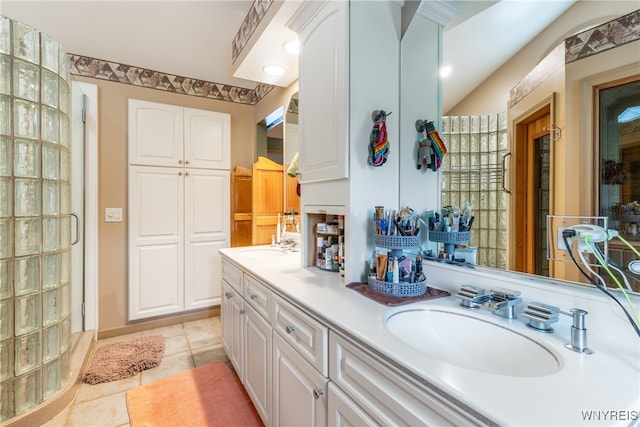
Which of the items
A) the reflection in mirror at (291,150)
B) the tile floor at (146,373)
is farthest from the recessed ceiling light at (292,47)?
the tile floor at (146,373)

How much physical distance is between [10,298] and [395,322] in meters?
1.85

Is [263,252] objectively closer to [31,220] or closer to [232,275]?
[232,275]

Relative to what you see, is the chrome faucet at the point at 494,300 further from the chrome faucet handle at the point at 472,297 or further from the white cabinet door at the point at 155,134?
the white cabinet door at the point at 155,134

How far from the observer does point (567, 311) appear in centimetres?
83

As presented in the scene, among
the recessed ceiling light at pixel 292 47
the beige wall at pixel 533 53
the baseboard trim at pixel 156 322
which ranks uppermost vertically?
the recessed ceiling light at pixel 292 47

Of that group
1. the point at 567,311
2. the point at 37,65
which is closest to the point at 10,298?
the point at 37,65

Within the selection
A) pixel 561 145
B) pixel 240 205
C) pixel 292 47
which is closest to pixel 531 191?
pixel 561 145

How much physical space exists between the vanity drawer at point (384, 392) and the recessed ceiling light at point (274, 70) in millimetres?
1932

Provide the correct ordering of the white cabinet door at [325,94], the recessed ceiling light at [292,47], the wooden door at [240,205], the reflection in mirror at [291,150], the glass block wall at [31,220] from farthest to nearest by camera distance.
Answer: the wooden door at [240,205], the reflection in mirror at [291,150], the recessed ceiling light at [292,47], the glass block wall at [31,220], the white cabinet door at [325,94]

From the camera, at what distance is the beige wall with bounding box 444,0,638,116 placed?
802 millimetres

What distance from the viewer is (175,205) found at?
2770mm

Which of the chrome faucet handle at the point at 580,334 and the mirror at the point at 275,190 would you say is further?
the mirror at the point at 275,190

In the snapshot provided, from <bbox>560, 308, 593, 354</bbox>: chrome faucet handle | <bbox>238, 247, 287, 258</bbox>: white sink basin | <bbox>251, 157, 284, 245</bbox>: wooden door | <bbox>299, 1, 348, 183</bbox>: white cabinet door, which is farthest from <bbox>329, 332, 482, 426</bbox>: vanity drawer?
<bbox>251, 157, 284, 245</bbox>: wooden door

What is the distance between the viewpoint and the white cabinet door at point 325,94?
1.27 meters
